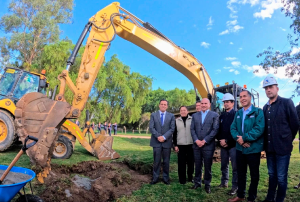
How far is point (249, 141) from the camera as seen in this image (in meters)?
3.33

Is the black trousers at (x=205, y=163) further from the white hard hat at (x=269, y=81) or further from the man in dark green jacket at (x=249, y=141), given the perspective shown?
the white hard hat at (x=269, y=81)

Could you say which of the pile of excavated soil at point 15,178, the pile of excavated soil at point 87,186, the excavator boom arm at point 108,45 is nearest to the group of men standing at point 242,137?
the pile of excavated soil at point 87,186

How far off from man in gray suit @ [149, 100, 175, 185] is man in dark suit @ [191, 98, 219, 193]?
0.54 m

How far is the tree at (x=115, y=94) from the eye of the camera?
24.1 metres

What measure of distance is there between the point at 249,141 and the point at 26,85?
7.73 meters

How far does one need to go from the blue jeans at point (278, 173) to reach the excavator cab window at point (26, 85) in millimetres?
7837

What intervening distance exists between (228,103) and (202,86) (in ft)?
9.16

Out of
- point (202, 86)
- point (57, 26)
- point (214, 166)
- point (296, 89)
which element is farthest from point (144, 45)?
point (57, 26)

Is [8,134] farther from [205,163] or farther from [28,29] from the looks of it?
[28,29]

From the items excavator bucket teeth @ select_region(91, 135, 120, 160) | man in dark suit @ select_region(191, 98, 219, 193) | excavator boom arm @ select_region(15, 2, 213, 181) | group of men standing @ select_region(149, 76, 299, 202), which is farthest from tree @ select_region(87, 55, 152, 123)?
man in dark suit @ select_region(191, 98, 219, 193)

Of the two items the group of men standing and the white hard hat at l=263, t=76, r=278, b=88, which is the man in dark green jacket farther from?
the white hard hat at l=263, t=76, r=278, b=88

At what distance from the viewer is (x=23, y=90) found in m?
7.93

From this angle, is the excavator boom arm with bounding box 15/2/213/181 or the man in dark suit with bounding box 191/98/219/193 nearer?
the excavator boom arm with bounding box 15/2/213/181

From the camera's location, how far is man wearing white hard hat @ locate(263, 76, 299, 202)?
10.0 ft
